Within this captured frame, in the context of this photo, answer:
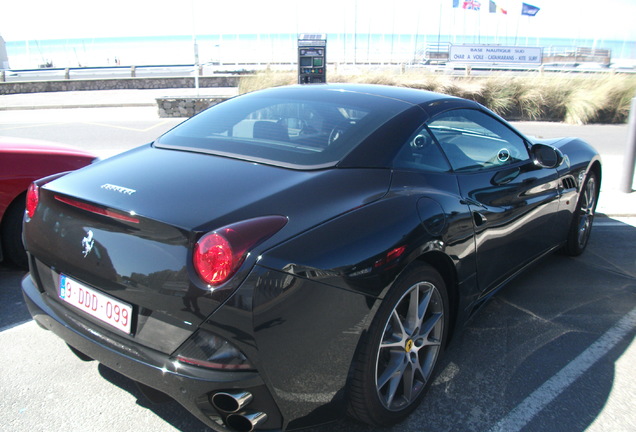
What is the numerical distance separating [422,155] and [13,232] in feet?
10.4

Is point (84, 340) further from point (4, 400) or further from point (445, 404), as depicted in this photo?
point (445, 404)

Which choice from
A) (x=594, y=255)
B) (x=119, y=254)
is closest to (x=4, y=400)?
(x=119, y=254)

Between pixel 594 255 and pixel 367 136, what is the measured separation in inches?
129

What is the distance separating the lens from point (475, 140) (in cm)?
→ 352

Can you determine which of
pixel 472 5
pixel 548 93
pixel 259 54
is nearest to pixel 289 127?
pixel 548 93

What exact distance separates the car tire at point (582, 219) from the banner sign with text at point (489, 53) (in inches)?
905

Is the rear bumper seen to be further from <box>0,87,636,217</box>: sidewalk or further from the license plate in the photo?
<box>0,87,636,217</box>: sidewalk

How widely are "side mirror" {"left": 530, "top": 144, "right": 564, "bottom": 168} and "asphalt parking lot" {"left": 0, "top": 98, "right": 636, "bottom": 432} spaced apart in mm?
1016

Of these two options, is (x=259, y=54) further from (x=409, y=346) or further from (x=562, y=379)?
(x=409, y=346)

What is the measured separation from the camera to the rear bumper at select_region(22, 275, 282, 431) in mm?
1884

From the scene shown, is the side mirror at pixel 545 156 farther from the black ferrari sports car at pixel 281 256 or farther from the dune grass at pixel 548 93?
the dune grass at pixel 548 93

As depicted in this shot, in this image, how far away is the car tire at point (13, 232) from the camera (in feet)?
13.1

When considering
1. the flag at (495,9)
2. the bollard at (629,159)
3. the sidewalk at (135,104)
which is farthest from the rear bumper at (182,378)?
the flag at (495,9)

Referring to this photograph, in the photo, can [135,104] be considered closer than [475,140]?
No
